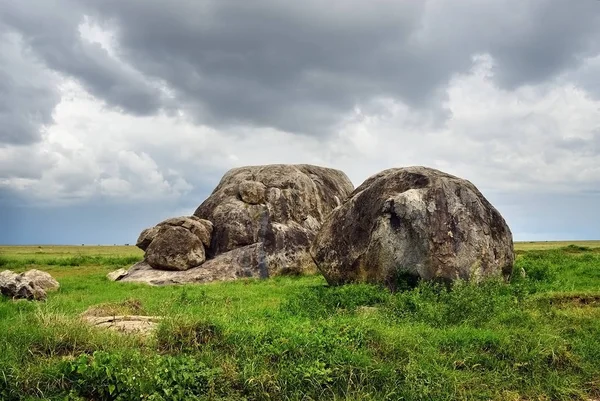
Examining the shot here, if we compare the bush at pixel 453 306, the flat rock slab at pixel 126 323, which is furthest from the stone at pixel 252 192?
the flat rock slab at pixel 126 323

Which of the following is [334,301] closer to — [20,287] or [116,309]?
[116,309]

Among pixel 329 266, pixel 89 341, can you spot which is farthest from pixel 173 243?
pixel 89 341

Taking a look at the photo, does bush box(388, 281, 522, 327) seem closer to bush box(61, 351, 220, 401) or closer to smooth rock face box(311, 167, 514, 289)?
smooth rock face box(311, 167, 514, 289)

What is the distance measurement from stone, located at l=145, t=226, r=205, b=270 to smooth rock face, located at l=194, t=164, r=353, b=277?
1316 millimetres

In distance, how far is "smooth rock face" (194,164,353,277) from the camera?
2892 cm

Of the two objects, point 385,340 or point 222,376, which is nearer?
point 222,376

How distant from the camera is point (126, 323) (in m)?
11.6

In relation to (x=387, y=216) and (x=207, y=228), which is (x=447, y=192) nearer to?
(x=387, y=216)

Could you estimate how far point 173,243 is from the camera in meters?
28.2

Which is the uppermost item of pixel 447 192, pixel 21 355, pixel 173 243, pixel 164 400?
pixel 447 192

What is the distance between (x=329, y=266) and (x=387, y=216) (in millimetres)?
3126

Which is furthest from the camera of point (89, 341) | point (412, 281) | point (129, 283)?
point (129, 283)

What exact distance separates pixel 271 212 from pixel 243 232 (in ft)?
7.11

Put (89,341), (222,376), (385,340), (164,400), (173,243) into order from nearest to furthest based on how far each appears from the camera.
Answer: (164,400) → (222,376) → (89,341) → (385,340) → (173,243)
